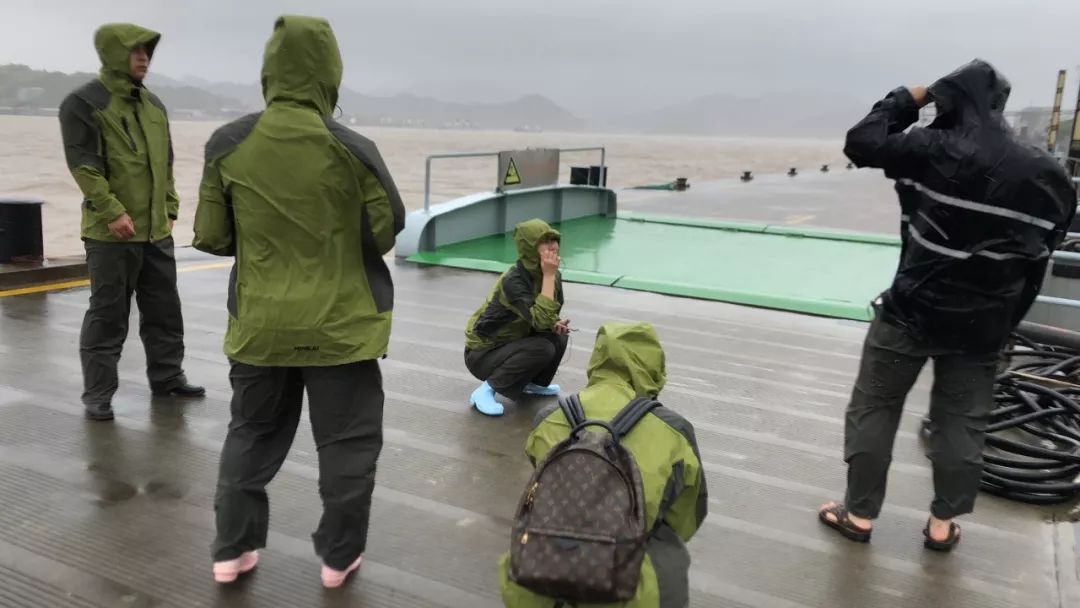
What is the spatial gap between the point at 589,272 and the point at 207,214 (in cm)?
662

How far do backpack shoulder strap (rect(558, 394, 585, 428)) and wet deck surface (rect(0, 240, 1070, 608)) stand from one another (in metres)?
0.97

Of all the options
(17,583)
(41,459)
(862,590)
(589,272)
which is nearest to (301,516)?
(17,583)

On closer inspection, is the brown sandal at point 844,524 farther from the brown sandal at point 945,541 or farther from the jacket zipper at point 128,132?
the jacket zipper at point 128,132

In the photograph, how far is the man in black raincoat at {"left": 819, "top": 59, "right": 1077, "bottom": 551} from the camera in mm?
2922

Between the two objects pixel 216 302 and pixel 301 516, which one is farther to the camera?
pixel 216 302

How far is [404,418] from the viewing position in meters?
4.57

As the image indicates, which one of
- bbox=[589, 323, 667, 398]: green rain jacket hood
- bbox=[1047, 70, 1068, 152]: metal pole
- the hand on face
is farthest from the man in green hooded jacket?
bbox=[1047, 70, 1068, 152]: metal pole

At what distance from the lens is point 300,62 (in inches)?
101

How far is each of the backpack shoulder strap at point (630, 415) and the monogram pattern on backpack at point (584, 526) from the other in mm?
60

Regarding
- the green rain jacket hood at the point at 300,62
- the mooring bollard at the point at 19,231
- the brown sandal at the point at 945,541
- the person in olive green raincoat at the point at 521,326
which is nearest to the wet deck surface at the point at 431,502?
the brown sandal at the point at 945,541

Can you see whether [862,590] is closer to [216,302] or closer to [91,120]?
[91,120]

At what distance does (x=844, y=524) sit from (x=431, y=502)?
181 cm

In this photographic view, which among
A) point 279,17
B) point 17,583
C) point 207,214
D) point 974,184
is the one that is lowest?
point 17,583

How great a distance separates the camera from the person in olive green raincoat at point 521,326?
439 centimetres
